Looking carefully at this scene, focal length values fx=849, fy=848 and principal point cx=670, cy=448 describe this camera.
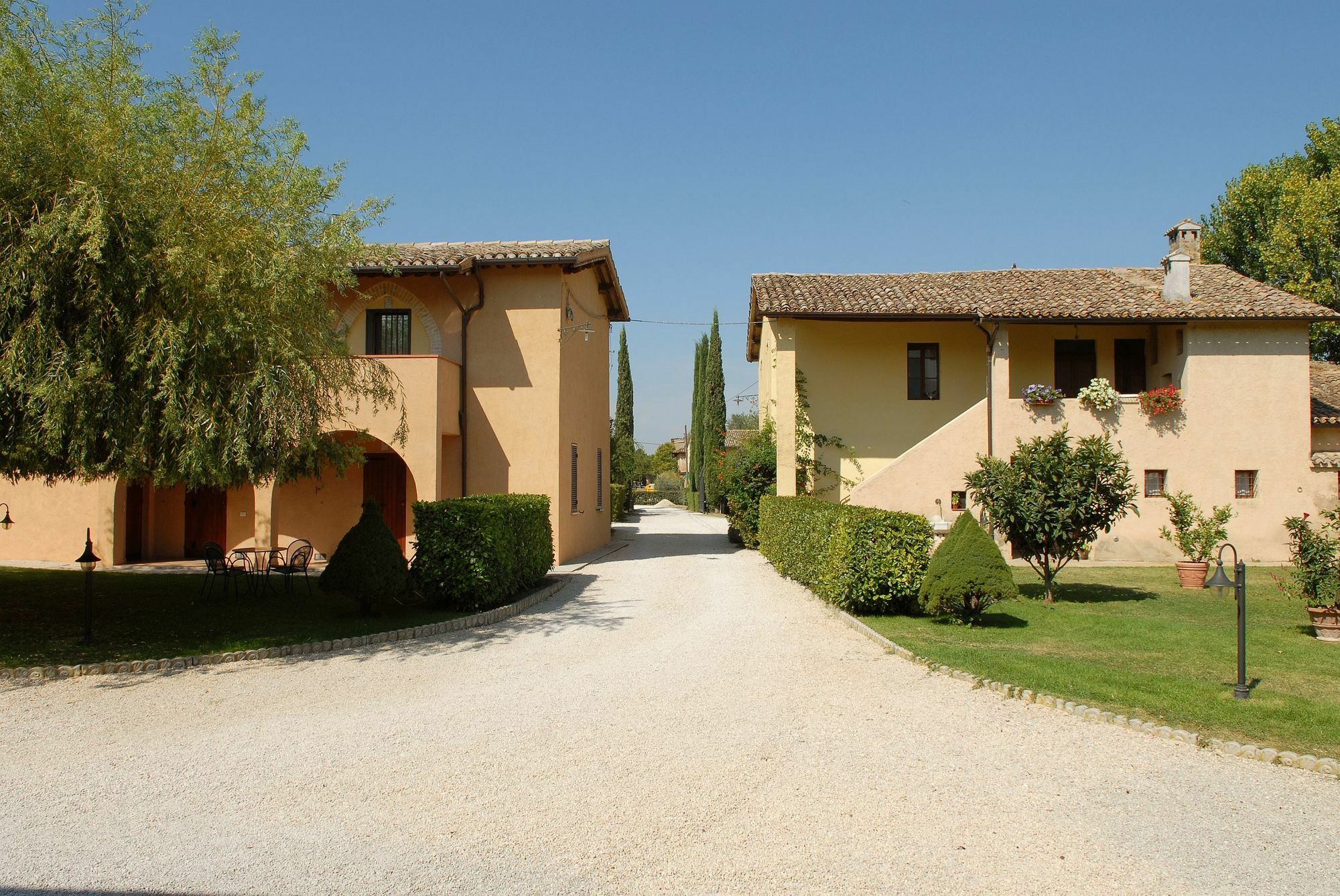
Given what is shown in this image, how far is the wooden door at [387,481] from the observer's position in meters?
18.3

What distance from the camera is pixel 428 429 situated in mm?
15680

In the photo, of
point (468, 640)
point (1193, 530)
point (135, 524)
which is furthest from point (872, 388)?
point (135, 524)

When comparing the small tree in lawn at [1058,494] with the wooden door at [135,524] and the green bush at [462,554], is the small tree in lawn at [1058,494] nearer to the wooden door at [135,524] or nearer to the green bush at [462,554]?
the green bush at [462,554]

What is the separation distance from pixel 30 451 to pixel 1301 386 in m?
21.9

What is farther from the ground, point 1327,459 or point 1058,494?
point 1327,459

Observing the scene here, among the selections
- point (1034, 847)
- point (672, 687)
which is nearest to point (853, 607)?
point (672, 687)

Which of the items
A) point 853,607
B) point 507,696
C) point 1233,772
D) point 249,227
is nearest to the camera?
point 1233,772

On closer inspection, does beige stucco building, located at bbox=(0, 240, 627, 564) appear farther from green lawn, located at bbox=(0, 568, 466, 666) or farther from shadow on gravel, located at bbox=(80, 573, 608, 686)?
shadow on gravel, located at bbox=(80, 573, 608, 686)

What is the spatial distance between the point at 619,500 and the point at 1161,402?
24.6 metres

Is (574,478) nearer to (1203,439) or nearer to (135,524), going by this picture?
(135,524)

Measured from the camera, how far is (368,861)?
4293 mm

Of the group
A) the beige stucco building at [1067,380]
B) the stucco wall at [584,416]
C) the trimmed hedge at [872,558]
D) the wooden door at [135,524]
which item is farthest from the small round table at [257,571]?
the beige stucco building at [1067,380]

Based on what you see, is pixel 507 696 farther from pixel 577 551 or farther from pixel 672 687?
pixel 577 551

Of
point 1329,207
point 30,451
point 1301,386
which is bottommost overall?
point 30,451
